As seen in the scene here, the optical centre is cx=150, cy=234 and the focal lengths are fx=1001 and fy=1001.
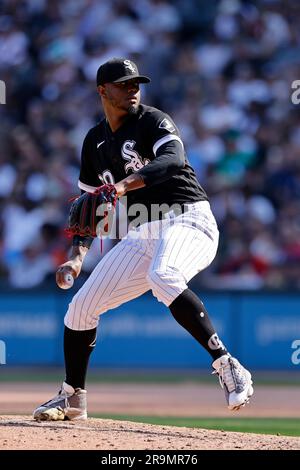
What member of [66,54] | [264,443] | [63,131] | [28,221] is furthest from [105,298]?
[66,54]

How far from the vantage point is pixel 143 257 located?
5652 millimetres

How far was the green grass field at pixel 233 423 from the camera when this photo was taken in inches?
275

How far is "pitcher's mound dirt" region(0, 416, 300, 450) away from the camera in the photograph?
4.98 metres

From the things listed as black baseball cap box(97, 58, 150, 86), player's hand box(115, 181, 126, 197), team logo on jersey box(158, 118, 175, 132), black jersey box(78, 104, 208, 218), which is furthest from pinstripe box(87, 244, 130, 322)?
black baseball cap box(97, 58, 150, 86)

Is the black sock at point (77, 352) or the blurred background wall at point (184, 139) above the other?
the blurred background wall at point (184, 139)

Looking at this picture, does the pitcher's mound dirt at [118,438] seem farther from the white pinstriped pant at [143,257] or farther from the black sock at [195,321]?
the white pinstriped pant at [143,257]

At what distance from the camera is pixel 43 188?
12.3 m

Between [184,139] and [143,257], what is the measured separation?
22.5 ft

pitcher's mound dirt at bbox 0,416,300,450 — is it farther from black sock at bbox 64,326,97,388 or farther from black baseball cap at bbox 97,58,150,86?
black baseball cap at bbox 97,58,150,86

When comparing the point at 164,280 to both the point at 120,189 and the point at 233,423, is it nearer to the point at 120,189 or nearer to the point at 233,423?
the point at 120,189

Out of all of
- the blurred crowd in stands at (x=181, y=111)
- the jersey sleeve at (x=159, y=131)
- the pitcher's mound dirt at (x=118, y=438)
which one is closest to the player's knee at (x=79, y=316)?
the pitcher's mound dirt at (x=118, y=438)

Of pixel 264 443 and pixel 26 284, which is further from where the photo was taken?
pixel 26 284
